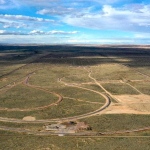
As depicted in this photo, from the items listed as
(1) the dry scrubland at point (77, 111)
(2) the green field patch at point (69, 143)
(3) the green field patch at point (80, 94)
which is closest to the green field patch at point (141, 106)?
(1) the dry scrubland at point (77, 111)

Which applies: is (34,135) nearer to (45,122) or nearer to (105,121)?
(45,122)

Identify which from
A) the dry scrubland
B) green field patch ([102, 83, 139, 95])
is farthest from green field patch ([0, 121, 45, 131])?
green field patch ([102, 83, 139, 95])

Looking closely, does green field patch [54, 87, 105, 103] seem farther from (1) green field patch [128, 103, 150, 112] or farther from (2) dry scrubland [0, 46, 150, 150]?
(1) green field patch [128, 103, 150, 112]

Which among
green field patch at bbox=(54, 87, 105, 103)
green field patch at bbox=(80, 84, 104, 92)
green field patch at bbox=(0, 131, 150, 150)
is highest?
green field patch at bbox=(80, 84, 104, 92)

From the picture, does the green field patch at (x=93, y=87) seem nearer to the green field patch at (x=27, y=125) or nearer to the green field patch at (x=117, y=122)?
the green field patch at (x=117, y=122)

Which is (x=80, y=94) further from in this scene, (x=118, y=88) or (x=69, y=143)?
(x=69, y=143)

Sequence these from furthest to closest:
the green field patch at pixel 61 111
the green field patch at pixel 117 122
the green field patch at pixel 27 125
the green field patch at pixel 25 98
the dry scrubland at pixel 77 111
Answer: the green field patch at pixel 25 98, the green field patch at pixel 61 111, the green field patch at pixel 27 125, the green field patch at pixel 117 122, the dry scrubland at pixel 77 111
